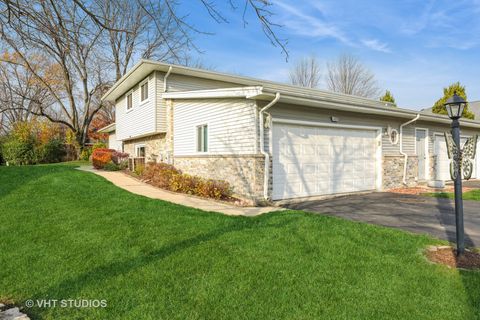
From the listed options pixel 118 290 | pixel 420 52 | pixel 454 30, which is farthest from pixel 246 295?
pixel 420 52

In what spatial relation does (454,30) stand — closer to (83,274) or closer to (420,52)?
(420,52)

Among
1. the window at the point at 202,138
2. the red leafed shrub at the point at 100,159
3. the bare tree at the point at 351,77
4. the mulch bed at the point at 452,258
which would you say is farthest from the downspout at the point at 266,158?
the bare tree at the point at 351,77

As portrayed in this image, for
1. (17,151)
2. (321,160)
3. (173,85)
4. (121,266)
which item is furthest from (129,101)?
(121,266)

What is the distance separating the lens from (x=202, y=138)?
34.0ft

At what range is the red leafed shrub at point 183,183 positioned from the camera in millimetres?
8539

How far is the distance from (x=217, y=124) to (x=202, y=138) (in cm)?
117

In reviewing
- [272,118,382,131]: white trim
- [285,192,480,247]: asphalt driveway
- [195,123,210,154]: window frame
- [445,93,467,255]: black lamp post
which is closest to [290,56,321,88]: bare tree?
[272,118,382,131]: white trim

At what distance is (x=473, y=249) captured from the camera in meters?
4.40

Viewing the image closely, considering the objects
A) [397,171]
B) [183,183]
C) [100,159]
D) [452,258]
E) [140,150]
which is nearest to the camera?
[452,258]

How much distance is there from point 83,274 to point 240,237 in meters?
2.19

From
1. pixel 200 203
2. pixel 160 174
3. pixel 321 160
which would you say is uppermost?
pixel 321 160

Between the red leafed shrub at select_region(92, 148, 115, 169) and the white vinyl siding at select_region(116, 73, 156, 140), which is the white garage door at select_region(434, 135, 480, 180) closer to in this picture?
the white vinyl siding at select_region(116, 73, 156, 140)

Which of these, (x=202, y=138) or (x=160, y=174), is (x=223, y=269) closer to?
(x=202, y=138)

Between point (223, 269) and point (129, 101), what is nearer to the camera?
point (223, 269)
